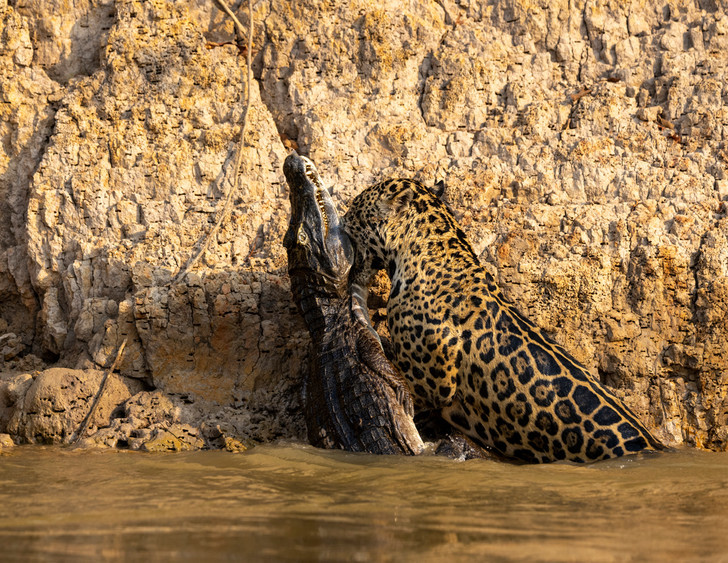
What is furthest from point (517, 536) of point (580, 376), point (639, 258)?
point (639, 258)

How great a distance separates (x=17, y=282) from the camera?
6.57m

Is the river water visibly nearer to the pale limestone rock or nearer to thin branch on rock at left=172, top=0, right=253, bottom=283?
the pale limestone rock

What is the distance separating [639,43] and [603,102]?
786 millimetres

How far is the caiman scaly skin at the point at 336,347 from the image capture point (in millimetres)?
4789

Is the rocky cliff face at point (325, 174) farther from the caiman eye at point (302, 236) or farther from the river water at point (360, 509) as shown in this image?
the river water at point (360, 509)

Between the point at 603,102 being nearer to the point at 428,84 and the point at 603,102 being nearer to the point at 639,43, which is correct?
the point at 639,43

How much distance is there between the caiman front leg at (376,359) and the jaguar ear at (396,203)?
700 mm

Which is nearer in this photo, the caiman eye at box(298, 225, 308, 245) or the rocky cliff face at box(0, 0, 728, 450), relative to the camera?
the caiman eye at box(298, 225, 308, 245)

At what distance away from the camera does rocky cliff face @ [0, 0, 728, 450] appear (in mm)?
5555

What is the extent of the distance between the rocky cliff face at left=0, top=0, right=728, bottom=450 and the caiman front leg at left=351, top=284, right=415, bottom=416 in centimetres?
64

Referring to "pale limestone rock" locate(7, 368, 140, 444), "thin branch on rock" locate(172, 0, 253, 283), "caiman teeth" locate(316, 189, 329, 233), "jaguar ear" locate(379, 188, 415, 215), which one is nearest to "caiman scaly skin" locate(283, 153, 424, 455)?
"caiman teeth" locate(316, 189, 329, 233)

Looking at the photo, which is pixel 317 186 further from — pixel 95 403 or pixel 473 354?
pixel 95 403

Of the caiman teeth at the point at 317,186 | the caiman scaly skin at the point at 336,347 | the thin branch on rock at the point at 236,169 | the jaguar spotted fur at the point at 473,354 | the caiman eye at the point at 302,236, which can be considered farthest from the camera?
the thin branch on rock at the point at 236,169

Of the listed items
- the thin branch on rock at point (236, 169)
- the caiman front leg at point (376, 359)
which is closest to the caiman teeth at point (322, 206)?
the caiman front leg at point (376, 359)
